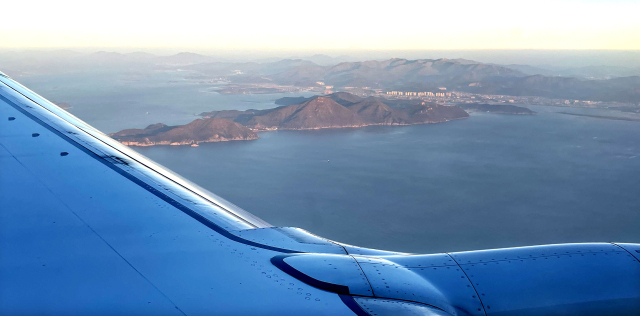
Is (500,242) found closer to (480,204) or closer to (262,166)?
(480,204)

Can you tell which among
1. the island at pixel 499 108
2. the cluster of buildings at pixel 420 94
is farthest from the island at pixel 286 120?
the cluster of buildings at pixel 420 94

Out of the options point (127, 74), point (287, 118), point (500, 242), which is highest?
point (127, 74)

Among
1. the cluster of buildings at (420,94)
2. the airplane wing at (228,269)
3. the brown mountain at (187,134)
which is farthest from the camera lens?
the cluster of buildings at (420,94)

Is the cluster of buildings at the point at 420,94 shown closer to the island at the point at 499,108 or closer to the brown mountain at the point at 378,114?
the island at the point at 499,108

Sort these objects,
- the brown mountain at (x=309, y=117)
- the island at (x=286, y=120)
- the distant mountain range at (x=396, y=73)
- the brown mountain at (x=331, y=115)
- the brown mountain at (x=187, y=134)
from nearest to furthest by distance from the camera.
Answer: the brown mountain at (x=187, y=134) → the island at (x=286, y=120) → the brown mountain at (x=309, y=117) → the brown mountain at (x=331, y=115) → the distant mountain range at (x=396, y=73)

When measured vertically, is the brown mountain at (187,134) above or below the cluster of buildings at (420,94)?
below

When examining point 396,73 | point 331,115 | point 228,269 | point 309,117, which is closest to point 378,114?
point 331,115

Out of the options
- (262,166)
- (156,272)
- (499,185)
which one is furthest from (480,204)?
(156,272)

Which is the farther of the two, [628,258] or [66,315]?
[628,258]

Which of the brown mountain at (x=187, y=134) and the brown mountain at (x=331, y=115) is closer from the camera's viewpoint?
the brown mountain at (x=187, y=134)
